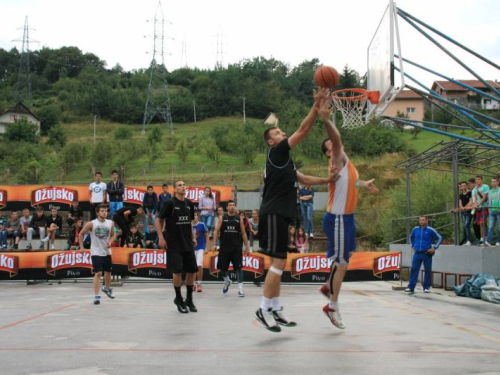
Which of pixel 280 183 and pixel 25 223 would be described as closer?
pixel 280 183

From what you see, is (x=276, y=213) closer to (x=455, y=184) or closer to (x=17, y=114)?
(x=455, y=184)

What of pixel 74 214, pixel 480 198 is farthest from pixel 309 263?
pixel 74 214

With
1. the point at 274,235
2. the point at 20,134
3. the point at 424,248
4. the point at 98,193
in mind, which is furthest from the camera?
the point at 20,134

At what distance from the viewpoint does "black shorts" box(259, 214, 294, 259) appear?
737 centimetres

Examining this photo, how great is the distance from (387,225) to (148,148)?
115 ft

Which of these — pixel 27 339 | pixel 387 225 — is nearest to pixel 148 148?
pixel 387 225

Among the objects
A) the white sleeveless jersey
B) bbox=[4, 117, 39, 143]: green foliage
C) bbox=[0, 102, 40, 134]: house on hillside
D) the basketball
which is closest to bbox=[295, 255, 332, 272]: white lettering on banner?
the white sleeveless jersey

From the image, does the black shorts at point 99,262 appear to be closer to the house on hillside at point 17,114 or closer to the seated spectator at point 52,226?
the seated spectator at point 52,226

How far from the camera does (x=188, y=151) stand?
59.6m

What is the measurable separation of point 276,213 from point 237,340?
1.56m

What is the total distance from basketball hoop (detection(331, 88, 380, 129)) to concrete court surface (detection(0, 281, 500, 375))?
17.7 feet

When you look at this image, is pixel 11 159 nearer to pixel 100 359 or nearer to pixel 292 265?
pixel 292 265

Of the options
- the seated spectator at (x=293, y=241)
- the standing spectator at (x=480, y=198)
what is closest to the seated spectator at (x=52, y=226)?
the seated spectator at (x=293, y=241)

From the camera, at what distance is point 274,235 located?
738cm
